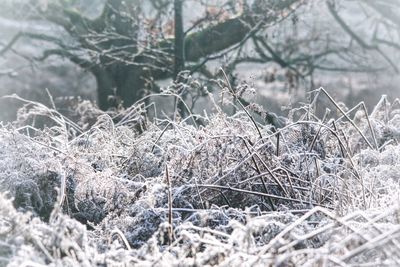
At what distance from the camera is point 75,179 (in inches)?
146

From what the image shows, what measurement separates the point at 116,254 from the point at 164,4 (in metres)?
9.74

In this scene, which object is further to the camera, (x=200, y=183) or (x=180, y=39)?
(x=180, y=39)

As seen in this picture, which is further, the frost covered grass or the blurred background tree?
the blurred background tree

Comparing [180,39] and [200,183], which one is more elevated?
[180,39]

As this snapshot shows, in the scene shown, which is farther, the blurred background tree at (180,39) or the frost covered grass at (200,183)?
the blurred background tree at (180,39)

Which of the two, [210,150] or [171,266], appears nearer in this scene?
[171,266]

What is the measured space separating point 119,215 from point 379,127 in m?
2.23

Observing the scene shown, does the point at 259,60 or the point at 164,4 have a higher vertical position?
the point at 164,4

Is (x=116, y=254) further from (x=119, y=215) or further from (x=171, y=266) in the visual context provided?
(x=119, y=215)

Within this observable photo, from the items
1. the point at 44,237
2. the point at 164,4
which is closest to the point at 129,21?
the point at 164,4

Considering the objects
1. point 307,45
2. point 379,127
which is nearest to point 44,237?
point 379,127

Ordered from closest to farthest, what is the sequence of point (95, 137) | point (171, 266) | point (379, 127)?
point (171, 266), point (95, 137), point (379, 127)

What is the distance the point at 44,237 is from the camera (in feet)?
8.55

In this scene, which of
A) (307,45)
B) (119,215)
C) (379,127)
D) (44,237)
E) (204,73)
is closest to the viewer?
(44,237)
